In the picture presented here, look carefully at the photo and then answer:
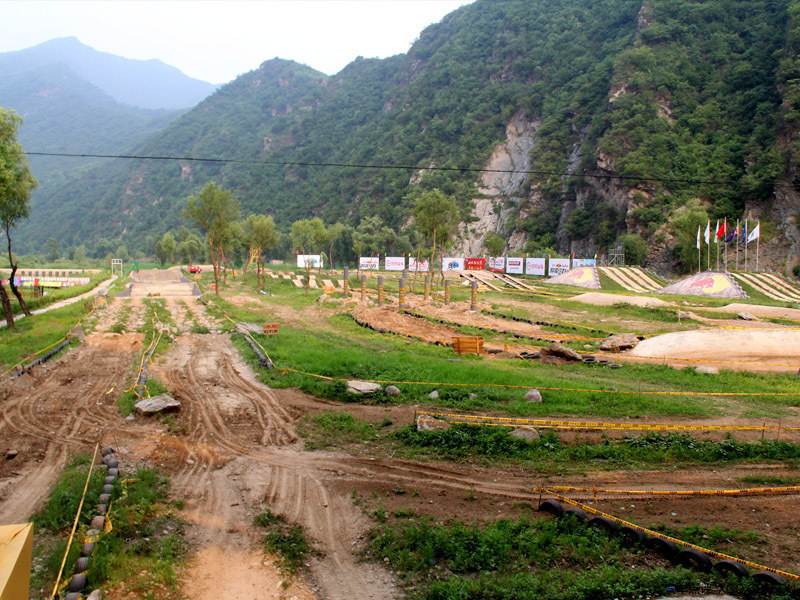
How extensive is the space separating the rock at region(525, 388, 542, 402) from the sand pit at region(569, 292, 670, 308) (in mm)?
22831

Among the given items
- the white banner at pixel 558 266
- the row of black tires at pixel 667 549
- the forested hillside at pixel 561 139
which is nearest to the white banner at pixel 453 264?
the white banner at pixel 558 266

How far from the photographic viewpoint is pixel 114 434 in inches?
456

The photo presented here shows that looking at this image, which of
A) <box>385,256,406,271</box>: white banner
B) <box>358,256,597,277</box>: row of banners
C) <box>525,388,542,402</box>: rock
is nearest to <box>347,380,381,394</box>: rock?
<box>525,388,542,402</box>: rock

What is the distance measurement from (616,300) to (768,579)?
3201cm

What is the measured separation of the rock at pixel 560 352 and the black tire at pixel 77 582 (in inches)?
626

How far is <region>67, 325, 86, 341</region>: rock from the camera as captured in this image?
22369 millimetres

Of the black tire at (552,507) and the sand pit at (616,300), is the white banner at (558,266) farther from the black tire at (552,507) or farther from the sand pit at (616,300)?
the black tire at (552,507)

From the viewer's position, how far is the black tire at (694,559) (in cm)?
662

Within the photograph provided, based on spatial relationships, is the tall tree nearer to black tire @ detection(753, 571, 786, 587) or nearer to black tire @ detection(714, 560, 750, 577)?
black tire @ detection(714, 560, 750, 577)

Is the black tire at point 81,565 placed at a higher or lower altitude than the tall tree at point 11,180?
lower

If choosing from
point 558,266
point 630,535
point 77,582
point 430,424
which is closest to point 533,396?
point 430,424

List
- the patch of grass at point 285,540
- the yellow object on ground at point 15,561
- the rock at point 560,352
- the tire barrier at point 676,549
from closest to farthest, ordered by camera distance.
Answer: the yellow object on ground at point 15,561 → the tire barrier at point 676,549 → the patch of grass at point 285,540 → the rock at point 560,352

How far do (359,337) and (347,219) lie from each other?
106031 millimetres

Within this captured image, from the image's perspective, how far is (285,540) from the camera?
7438mm
